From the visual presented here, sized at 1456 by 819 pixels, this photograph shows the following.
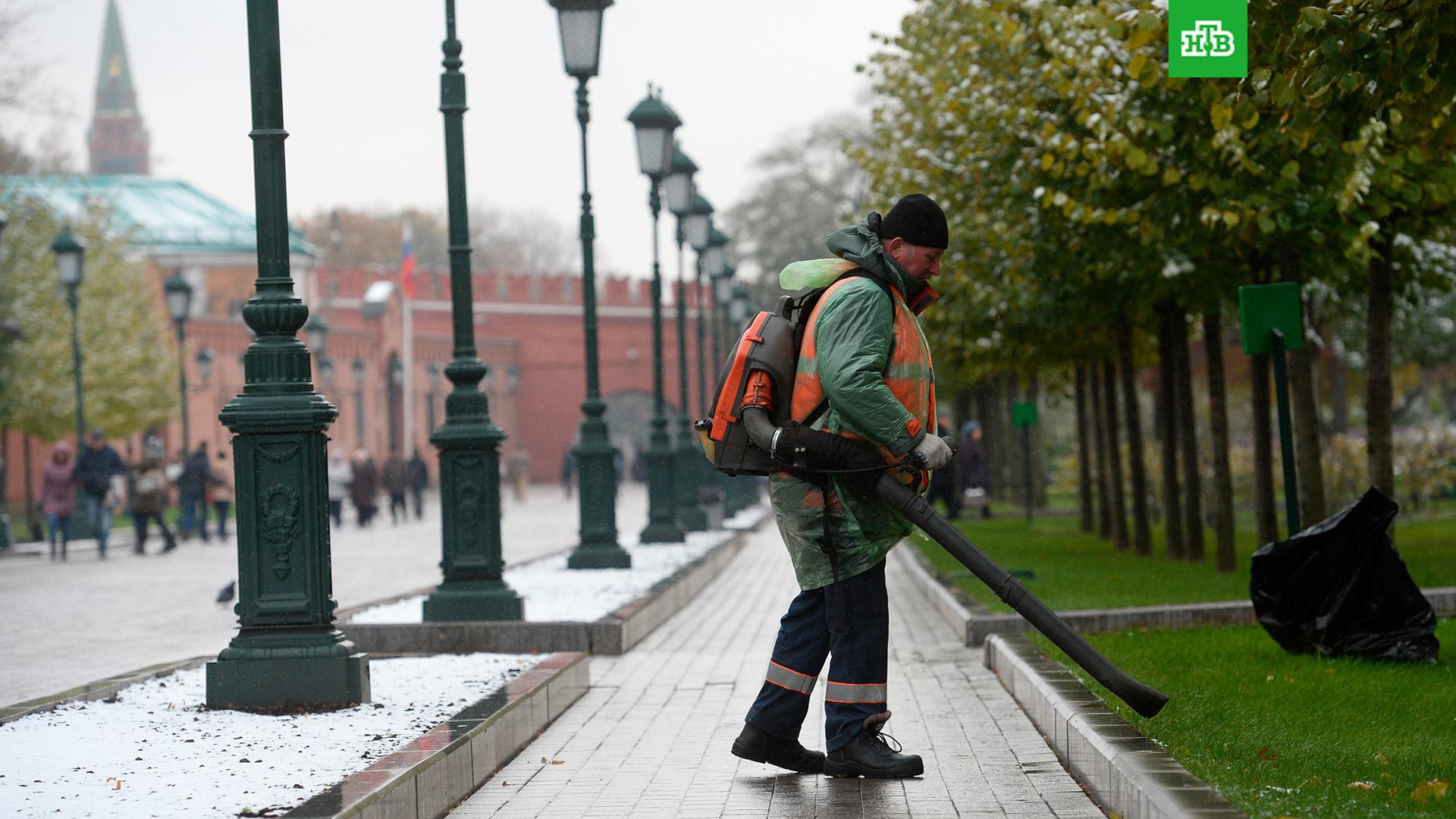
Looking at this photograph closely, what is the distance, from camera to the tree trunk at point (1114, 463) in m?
20.4

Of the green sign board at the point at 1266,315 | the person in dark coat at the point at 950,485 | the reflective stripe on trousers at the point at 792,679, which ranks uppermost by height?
the green sign board at the point at 1266,315

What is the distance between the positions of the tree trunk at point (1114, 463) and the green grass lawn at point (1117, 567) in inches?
9.7

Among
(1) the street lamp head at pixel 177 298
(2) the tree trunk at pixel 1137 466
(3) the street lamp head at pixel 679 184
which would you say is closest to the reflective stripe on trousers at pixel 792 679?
(2) the tree trunk at pixel 1137 466

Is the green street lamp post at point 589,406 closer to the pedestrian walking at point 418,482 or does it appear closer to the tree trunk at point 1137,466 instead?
the tree trunk at point 1137,466

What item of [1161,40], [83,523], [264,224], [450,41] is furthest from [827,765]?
[83,523]

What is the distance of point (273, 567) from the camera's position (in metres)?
7.33

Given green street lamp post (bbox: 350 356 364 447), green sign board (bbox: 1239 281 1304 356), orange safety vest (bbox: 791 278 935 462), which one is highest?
green street lamp post (bbox: 350 356 364 447)

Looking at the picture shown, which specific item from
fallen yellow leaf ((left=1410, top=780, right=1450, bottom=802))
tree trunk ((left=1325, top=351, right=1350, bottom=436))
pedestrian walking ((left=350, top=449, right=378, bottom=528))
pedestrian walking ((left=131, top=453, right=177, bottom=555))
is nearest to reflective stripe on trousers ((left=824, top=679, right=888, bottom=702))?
fallen yellow leaf ((left=1410, top=780, right=1450, bottom=802))

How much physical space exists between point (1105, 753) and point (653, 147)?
1321 cm

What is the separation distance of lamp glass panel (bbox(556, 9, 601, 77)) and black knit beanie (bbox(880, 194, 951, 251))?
9.34 meters

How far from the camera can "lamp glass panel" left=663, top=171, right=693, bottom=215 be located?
2172 cm

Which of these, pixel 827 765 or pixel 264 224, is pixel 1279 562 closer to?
pixel 827 765

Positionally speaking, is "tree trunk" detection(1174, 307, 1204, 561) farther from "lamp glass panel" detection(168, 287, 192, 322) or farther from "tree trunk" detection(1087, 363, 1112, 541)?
"lamp glass panel" detection(168, 287, 192, 322)

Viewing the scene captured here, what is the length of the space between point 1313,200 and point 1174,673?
6.01 metres
